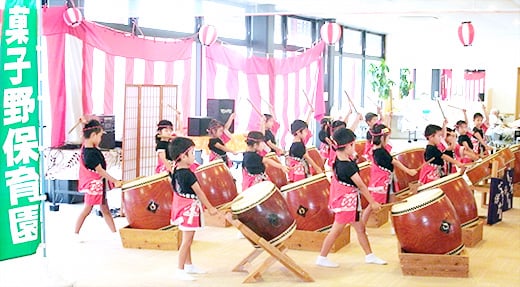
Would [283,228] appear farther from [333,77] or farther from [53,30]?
[333,77]

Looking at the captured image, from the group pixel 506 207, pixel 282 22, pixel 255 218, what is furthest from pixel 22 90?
pixel 282 22

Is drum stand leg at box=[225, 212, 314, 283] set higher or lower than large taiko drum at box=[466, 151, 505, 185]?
lower

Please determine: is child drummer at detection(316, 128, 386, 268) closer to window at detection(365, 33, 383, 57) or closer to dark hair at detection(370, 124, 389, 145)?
dark hair at detection(370, 124, 389, 145)

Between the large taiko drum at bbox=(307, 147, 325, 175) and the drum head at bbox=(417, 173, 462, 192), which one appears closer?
the drum head at bbox=(417, 173, 462, 192)

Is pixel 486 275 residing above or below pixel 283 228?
below

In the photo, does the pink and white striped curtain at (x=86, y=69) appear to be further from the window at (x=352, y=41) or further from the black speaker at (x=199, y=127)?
the window at (x=352, y=41)

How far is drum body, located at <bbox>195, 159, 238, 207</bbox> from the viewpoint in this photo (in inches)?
242

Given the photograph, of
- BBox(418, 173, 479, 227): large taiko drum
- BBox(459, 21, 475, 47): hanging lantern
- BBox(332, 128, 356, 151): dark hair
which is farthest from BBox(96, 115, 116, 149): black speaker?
BBox(459, 21, 475, 47): hanging lantern

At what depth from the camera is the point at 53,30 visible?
7.25 metres

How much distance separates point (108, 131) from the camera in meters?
7.24

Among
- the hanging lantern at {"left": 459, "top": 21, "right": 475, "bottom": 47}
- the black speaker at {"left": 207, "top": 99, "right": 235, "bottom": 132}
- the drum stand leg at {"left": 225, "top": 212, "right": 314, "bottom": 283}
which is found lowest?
the drum stand leg at {"left": 225, "top": 212, "right": 314, "bottom": 283}

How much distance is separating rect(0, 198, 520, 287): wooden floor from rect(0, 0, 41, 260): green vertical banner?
406 millimetres

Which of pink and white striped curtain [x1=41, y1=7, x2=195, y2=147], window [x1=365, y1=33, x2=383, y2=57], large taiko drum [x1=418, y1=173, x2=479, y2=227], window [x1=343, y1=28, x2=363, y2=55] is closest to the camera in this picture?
large taiko drum [x1=418, y1=173, x2=479, y2=227]

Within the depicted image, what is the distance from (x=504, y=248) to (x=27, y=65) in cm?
413
